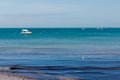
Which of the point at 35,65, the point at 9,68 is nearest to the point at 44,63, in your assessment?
the point at 35,65

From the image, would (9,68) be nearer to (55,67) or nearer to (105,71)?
(55,67)

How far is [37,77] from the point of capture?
25484 millimetres

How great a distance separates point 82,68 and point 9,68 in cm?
520

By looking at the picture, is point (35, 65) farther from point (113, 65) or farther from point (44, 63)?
point (113, 65)

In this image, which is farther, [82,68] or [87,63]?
[87,63]

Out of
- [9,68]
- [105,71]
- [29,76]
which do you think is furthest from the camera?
[9,68]

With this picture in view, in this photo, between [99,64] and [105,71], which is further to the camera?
[99,64]

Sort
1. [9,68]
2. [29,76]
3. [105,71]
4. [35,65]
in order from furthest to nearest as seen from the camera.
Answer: [35,65], [9,68], [105,71], [29,76]

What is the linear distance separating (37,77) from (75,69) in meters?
5.23

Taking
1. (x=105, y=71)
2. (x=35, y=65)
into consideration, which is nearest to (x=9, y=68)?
(x=35, y=65)

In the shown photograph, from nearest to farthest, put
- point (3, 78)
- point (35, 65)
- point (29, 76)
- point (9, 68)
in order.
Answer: point (3, 78) < point (29, 76) < point (9, 68) < point (35, 65)

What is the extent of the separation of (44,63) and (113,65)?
5.66 m

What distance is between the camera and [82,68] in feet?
100

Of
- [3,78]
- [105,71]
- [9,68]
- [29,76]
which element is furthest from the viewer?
[9,68]
